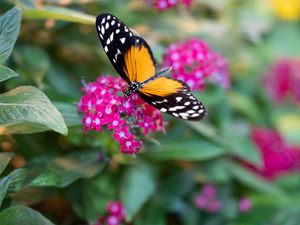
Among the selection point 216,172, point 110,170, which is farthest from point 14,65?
point 216,172

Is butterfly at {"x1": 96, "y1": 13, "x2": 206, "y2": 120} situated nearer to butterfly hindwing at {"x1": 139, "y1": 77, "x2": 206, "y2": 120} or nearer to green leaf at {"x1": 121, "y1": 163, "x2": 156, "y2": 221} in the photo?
butterfly hindwing at {"x1": 139, "y1": 77, "x2": 206, "y2": 120}

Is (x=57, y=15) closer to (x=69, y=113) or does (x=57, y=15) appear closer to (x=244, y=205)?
(x=69, y=113)

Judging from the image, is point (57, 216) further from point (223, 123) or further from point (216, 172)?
point (223, 123)

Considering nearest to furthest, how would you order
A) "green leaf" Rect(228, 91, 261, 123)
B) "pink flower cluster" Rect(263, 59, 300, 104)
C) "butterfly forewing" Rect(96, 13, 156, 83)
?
"butterfly forewing" Rect(96, 13, 156, 83) → "green leaf" Rect(228, 91, 261, 123) → "pink flower cluster" Rect(263, 59, 300, 104)

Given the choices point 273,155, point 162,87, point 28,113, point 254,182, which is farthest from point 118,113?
point 273,155

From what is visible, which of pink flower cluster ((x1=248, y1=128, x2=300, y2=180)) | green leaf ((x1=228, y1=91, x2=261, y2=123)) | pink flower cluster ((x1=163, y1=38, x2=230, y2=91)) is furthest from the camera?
green leaf ((x1=228, y1=91, x2=261, y2=123))

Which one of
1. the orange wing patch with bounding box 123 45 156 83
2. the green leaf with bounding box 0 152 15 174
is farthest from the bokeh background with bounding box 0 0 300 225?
the orange wing patch with bounding box 123 45 156 83
